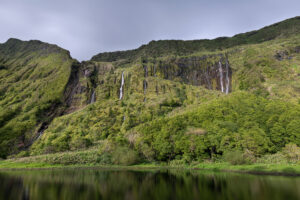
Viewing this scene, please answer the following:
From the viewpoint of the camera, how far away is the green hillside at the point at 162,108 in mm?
68688

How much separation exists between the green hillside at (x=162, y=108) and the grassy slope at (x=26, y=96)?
2.30 feet

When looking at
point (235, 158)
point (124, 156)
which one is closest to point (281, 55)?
point (235, 158)

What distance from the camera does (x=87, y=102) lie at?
523 feet

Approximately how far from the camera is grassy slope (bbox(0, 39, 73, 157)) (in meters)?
119

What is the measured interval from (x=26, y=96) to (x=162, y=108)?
106m

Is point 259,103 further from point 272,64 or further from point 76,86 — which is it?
point 76,86

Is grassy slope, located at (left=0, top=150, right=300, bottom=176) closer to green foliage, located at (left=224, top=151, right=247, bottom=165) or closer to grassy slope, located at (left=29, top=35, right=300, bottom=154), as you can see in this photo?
green foliage, located at (left=224, top=151, right=247, bottom=165)

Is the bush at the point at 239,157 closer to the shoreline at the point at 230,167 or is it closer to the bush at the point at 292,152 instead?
the shoreline at the point at 230,167

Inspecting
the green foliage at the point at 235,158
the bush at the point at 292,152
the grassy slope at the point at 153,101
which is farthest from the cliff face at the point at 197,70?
the green foliage at the point at 235,158

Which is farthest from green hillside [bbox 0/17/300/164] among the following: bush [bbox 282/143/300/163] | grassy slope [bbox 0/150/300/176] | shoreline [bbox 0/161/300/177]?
shoreline [bbox 0/161/300/177]

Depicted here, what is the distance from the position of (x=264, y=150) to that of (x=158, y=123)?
39411 millimetres

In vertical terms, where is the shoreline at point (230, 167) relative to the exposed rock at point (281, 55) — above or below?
below

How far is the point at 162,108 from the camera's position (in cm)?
12500

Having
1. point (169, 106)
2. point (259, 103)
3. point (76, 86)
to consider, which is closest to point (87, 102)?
point (76, 86)
